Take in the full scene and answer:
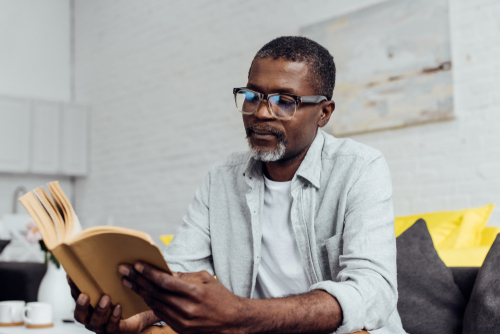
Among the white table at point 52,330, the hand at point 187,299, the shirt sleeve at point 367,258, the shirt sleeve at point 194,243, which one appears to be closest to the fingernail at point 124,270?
the hand at point 187,299

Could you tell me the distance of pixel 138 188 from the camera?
4.94m

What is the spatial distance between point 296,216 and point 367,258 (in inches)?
11.6

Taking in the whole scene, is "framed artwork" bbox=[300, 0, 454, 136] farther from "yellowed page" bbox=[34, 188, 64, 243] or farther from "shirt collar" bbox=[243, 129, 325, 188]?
"yellowed page" bbox=[34, 188, 64, 243]

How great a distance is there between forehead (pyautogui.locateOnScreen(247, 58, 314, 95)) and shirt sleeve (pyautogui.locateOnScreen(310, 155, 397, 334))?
11.4 inches

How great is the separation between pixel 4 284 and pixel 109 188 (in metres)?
2.69

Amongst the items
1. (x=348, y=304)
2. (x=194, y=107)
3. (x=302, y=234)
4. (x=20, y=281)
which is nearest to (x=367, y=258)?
(x=348, y=304)

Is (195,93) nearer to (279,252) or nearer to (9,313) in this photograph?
(9,313)

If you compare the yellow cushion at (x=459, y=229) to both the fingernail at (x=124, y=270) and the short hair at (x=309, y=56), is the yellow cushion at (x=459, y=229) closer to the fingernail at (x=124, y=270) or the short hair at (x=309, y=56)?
the short hair at (x=309, y=56)

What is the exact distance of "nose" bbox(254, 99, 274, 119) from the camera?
4.44ft

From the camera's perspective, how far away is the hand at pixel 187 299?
79 cm

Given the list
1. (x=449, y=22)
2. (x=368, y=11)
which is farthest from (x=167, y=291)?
(x=368, y=11)

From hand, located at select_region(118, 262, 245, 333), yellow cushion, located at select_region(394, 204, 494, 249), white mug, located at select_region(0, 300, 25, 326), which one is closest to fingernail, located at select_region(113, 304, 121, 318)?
hand, located at select_region(118, 262, 245, 333)

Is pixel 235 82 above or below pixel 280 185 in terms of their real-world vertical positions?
above

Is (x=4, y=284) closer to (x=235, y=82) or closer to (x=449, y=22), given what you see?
(x=235, y=82)
